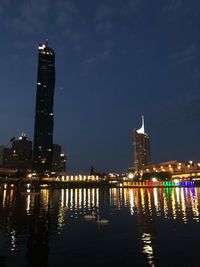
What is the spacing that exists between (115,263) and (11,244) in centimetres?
1504

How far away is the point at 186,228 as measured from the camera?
145ft

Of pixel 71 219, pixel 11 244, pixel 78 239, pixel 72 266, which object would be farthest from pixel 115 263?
pixel 71 219

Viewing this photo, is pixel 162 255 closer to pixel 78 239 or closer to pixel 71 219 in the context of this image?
pixel 78 239

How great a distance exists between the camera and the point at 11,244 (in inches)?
1398

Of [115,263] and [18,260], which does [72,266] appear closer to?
[115,263]

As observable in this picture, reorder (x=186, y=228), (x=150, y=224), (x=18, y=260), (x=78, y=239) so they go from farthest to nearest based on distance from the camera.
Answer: (x=150, y=224)
(x=186, y=228)
(x=78, y=239)
(x=18, y=260)

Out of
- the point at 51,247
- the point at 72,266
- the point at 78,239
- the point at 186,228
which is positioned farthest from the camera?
the point at 186,228

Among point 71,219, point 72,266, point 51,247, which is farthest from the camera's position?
point 71,219

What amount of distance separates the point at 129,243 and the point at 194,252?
8.20 metres

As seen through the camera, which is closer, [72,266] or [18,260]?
[72,266]

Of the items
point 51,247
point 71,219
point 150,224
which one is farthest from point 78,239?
point 71,219

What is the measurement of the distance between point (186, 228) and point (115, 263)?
20.9 metres

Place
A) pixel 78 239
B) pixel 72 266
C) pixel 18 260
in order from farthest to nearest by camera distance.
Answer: pixel 78 239
pixel 18 260
pixel 72 266

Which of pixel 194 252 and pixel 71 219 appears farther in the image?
pixel 71 219
